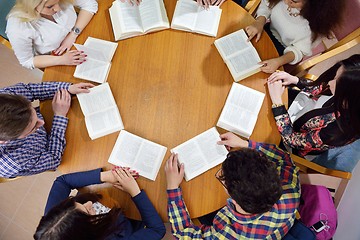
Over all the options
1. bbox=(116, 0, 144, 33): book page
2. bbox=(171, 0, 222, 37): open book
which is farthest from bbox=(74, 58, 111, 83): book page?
bbox=(171, 0, 222, 37): open book

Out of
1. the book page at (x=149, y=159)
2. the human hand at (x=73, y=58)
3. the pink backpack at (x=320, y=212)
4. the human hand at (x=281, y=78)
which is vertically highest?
the human hand at (x=73, y=58)

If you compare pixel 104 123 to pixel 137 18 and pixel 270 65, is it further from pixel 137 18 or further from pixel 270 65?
pixel 270 65

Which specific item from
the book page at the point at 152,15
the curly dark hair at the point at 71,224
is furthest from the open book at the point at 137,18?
the curly dark hair at the point at 71,224

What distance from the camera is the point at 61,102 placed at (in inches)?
67.6

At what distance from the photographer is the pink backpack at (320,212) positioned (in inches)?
69.2

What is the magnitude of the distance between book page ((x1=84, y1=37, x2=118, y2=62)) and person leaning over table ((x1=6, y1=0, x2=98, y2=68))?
74 millimetres

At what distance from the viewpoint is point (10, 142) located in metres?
1.59

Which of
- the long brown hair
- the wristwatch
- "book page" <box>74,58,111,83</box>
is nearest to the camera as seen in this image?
the long brown hair

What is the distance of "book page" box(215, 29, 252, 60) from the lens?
70.6 inches

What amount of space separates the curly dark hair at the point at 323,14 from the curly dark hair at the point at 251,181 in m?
0.84

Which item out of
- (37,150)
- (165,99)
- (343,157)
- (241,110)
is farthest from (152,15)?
(343,157)

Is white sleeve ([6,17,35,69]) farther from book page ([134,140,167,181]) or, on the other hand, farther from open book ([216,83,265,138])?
open book ([216,83,265,138])

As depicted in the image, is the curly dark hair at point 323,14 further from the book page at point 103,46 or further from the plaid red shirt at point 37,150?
the plaid red shirt at point 37,150

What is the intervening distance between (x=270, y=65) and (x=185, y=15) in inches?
20.8
